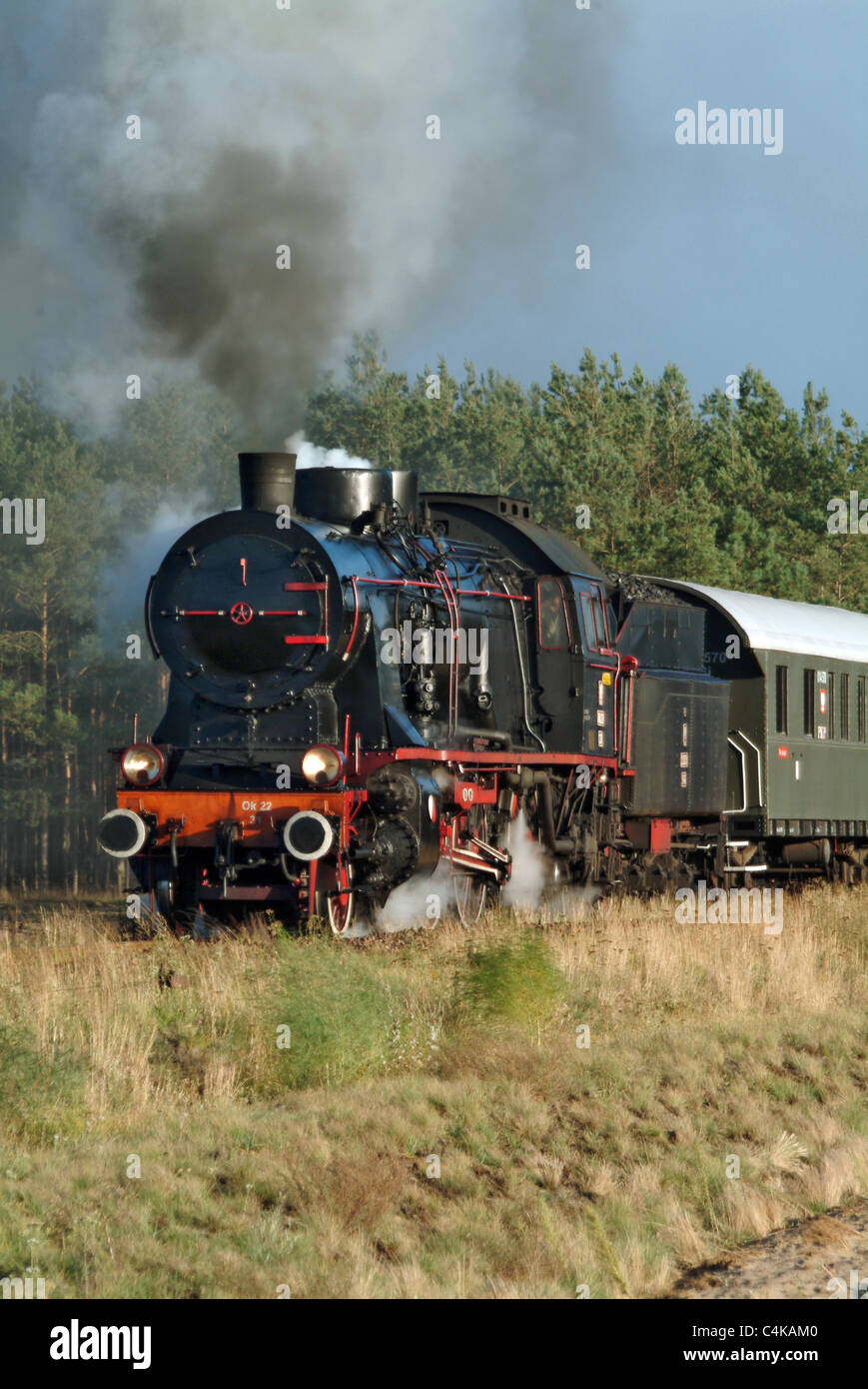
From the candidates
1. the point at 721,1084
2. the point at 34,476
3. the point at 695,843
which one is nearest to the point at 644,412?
the point at 34,476

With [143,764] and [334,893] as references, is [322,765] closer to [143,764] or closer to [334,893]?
[334,893]

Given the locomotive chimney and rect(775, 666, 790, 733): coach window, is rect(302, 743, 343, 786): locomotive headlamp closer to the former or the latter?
the locomotive chimney

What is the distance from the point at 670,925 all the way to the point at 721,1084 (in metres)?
4.62

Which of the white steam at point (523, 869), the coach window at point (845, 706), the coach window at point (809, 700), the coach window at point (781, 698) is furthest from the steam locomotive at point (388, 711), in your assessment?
the coach window at point (845, 706)

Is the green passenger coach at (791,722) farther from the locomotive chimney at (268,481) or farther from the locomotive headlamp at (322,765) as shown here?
the locomotive headlamp at (322,765)

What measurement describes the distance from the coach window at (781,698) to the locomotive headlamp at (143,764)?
8.57 metres

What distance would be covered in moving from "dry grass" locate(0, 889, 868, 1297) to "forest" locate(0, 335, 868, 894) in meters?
21.0

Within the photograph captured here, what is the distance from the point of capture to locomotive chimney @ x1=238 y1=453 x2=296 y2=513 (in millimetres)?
13406

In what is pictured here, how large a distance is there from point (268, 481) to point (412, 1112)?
6.80 m

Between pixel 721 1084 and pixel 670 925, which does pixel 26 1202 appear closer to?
pixel 721 1084

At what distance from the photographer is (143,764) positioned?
12.9m

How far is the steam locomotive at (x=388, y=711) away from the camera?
1251 cm

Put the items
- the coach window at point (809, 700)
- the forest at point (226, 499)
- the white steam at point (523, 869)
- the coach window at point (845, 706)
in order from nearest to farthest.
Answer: the white steam at point (523, 869)
the coach window at point (809, 700)
the coach window at point (845, 706)
the forest at point (226, 499)

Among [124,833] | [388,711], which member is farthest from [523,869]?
[124,833]
